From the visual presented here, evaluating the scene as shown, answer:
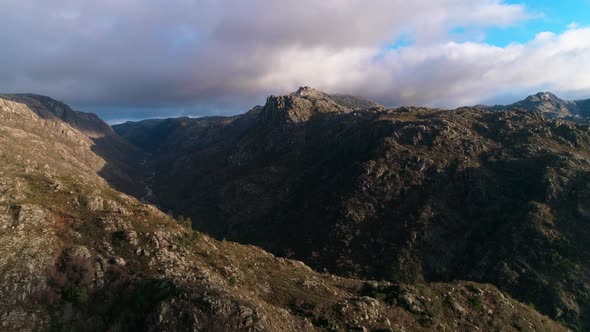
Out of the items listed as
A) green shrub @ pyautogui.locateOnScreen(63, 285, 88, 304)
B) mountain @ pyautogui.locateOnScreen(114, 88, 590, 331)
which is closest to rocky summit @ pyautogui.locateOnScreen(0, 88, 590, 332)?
green shrub @ pyautogui.locateOnScreen(63, 285, 88, 304)

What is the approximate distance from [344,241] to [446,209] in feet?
123

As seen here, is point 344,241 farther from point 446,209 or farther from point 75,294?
point 75,294

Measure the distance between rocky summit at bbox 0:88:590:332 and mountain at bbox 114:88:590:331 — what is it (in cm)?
51

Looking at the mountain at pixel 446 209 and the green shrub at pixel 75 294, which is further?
the mountain at pixel 446 209

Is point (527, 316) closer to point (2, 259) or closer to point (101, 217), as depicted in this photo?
point (101, 217)

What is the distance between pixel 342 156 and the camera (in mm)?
173250

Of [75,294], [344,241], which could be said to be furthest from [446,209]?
[75,294]

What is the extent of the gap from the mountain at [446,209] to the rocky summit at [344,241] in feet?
1.66

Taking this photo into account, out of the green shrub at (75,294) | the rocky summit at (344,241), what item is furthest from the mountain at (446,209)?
the green shrub at (75,294)

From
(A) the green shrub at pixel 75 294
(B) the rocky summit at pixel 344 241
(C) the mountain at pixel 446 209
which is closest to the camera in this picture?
(A) the green shrub at pixel 75 294

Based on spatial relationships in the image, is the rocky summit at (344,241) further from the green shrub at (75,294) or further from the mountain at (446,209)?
the mountain at (446,209)

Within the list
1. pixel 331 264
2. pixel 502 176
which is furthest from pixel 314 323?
pixel 502 176

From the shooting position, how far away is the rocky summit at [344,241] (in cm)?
3925

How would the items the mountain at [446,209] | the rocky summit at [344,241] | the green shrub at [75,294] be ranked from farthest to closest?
the mountain at [446,209], the rocky summit at [344,241], the green shrub at [75,294]
